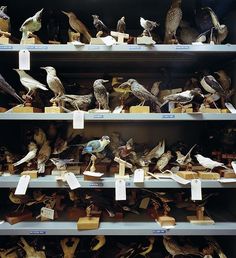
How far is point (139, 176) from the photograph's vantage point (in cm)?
136

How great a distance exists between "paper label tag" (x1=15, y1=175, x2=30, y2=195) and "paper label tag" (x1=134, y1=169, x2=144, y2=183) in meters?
0.61

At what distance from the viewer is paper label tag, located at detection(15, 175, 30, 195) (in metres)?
1.33

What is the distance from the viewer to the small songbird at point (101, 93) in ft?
4.60

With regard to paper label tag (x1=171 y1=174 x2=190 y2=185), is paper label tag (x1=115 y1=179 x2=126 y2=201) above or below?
below

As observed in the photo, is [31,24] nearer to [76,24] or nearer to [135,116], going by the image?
[76,24]

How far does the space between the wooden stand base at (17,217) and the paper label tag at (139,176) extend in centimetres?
72

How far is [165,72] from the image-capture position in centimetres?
169

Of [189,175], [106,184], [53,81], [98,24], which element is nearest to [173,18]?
[98,24]

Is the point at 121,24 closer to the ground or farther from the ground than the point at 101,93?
farther from the ground

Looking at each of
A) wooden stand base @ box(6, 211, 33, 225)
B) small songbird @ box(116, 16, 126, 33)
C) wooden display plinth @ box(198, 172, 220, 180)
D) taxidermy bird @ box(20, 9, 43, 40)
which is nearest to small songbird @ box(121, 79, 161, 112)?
small songbird @ box(116, 16, 126, 33)

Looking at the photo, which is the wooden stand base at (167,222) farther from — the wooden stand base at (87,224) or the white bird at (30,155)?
the white bird at (30,155)

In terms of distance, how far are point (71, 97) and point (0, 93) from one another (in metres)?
0.48

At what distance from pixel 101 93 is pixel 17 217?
898 mm

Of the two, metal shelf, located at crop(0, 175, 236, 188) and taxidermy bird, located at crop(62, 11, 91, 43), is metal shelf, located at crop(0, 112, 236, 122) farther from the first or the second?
taxidermy bird, located at crop(62, 11, 91, 43)
